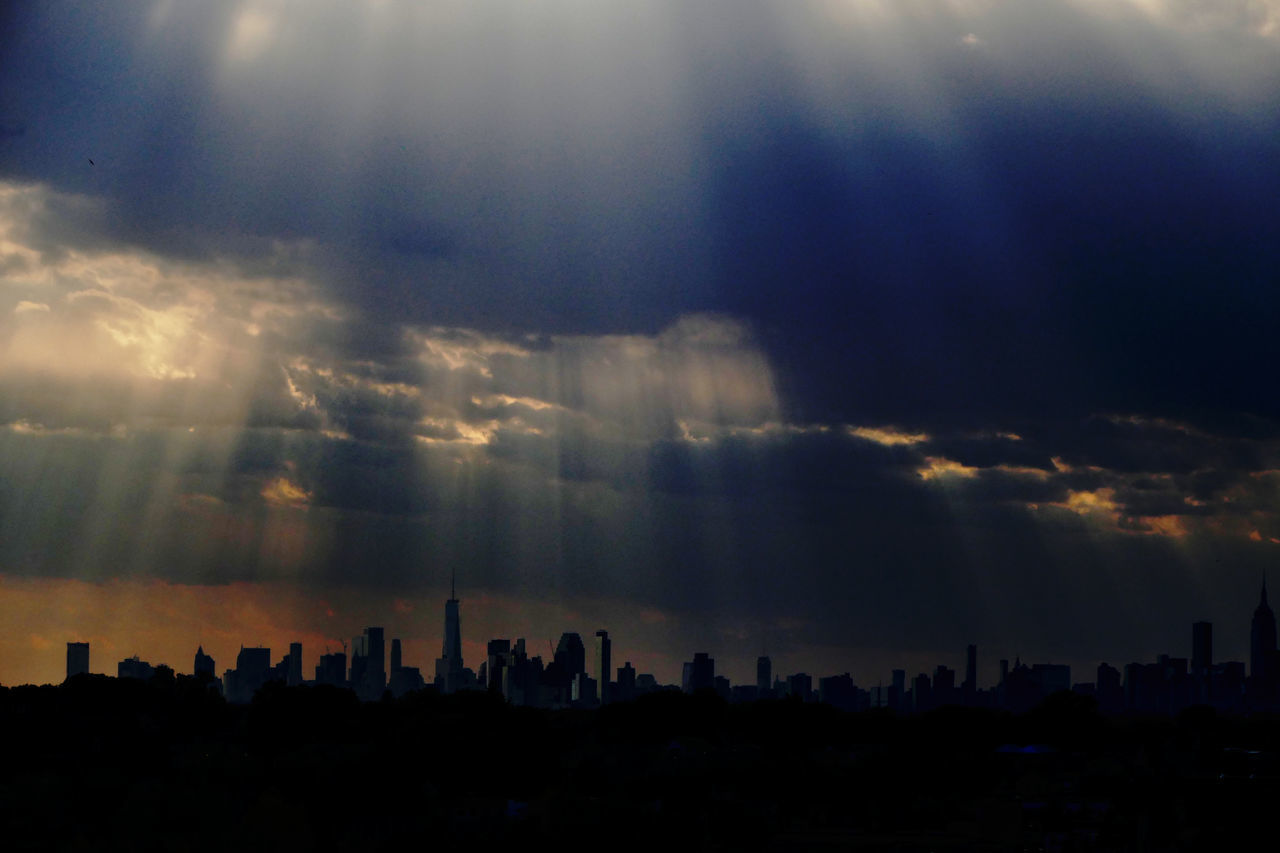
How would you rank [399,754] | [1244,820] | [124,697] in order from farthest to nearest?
[124,697]
[399,754]
[1244,820]

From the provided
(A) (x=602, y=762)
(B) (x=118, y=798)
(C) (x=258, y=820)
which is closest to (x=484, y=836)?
(C) (x=258, y=820)

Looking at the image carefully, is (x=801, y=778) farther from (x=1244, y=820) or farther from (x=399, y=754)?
(x=1244, y=820)

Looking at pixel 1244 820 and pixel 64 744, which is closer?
pixel 1244 820

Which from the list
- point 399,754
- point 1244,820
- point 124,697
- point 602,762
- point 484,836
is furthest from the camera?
point 124,697

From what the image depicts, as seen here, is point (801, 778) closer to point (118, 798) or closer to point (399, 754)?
point (399, 754)

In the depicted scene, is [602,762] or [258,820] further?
[602,762]

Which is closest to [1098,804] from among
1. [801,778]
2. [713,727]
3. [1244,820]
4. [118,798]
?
[1244,820]
